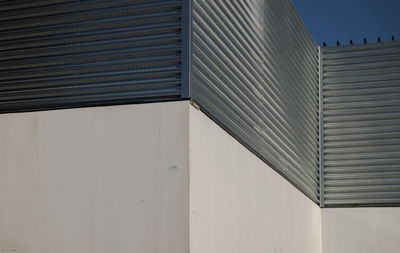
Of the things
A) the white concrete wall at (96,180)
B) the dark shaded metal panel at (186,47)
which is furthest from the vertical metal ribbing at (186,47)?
the white concrete wall at (96,180)

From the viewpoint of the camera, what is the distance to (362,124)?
11.5 meters

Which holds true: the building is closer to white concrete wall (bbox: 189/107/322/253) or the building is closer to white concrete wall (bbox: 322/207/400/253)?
white concrete wall (bbox: 189/107/322/253)

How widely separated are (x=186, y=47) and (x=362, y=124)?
6.57 m

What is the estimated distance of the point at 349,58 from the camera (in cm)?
1188

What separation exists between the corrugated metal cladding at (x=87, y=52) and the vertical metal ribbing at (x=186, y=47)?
1.7 inches

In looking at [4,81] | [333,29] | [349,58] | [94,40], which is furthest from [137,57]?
[333,29]

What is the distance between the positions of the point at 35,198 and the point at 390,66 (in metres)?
7.52

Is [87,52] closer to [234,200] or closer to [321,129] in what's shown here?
[234,200]

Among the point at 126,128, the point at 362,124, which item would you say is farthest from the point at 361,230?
the point at 126,128

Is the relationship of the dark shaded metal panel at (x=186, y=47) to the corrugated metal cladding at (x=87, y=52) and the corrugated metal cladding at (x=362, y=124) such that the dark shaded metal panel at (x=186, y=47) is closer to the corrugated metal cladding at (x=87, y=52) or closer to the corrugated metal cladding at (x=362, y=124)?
the corrugated metal cladding at (x=87, y=52)

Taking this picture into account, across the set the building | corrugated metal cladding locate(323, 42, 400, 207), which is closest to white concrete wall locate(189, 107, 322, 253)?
the building

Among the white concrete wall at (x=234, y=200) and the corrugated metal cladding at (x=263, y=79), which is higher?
the corrugated metal cladding at (x=263, y=79)

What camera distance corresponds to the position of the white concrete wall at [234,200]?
218 inches

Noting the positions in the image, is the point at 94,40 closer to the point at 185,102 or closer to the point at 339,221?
the point at 185,102
